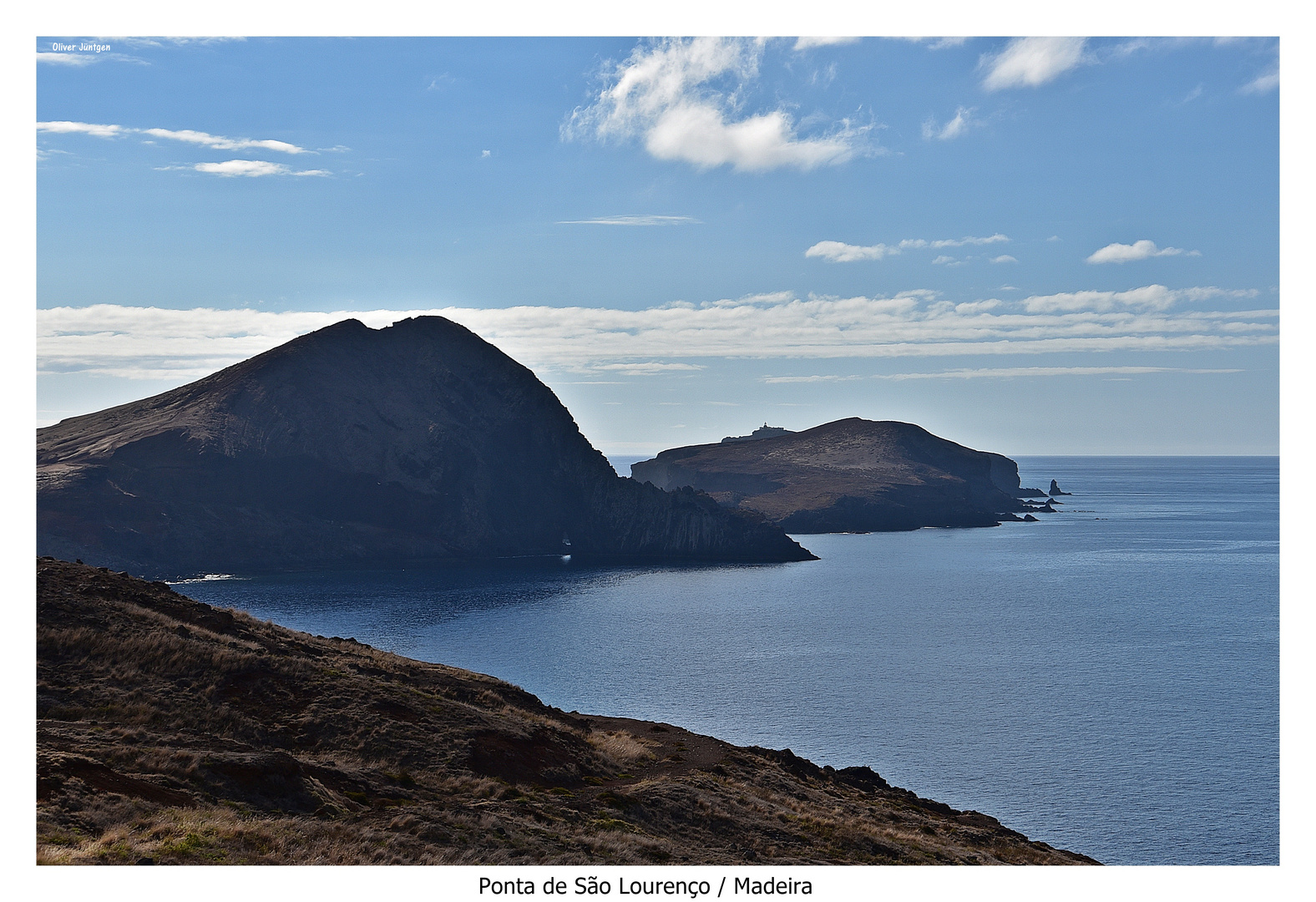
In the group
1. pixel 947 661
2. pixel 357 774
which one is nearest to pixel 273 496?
pixel 947 661

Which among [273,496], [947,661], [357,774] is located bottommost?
[947,661]

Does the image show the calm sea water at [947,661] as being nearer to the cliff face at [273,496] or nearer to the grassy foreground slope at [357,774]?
the grassy foreground slope at [357,774]

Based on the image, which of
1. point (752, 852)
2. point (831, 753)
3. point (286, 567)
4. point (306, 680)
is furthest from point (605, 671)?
Result: point (286, 567)

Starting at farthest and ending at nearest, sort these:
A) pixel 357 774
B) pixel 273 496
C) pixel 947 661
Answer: pixel 273 496, pixel 947 661, pixel 357 774

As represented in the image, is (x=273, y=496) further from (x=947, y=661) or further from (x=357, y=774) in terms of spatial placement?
(x=357, y=774)

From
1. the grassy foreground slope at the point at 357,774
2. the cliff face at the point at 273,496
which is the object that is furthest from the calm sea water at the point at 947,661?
the cliff face at the point at 273,496

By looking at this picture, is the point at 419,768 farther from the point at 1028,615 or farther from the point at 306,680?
the point at 1028,615
